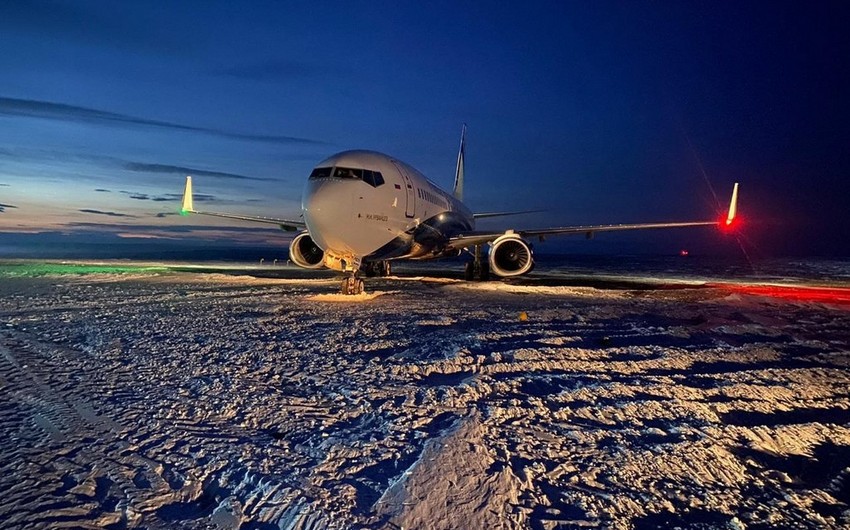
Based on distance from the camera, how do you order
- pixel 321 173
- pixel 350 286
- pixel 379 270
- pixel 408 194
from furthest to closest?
pixel 379 270, pixel 408 194, pixel 350 286, pixel 321 173

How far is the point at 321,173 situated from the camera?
12.4 meters

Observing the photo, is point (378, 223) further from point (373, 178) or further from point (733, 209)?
point (733, 209)

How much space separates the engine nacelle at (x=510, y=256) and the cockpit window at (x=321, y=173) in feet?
20.8

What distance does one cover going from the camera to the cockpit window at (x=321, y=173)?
12.3 meters

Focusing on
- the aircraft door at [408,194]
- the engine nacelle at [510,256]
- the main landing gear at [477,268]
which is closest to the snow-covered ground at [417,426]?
the aircraft door at [408,194]

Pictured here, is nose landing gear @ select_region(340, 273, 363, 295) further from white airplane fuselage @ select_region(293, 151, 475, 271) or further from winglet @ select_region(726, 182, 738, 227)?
winglet @ select_region(726, 182, 738, 227)

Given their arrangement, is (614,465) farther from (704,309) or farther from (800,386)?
(704,309)

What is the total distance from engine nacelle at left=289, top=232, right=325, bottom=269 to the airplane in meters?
0.03

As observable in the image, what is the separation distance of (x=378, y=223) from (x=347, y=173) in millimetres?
1391

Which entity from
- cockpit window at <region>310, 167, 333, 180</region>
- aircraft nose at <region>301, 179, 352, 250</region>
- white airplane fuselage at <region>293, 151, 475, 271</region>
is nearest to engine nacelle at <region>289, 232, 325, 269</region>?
white airplane fuselage at <region>293, 151, 475, 271</region>

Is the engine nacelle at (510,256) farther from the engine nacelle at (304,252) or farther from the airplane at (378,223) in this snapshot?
the engine nacelle at (304,252)

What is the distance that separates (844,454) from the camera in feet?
11.9

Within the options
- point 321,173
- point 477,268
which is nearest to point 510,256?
point 477,268

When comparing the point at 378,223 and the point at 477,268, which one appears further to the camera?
the point at 477,268
